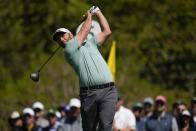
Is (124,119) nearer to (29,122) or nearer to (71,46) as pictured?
(29,122)

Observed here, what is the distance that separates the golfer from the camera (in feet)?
30.6

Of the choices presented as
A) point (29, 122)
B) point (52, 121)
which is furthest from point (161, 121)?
point (29, 122)

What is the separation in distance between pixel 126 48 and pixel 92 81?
16.8 metres

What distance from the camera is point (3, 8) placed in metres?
27.8

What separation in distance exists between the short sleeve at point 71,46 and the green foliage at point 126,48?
41.0 ft

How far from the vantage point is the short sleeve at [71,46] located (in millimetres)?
9305

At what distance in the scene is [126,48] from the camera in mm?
26125

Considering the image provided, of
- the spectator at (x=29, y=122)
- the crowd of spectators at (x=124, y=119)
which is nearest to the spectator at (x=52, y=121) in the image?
the crowd of spectators at (x=124, y=119)

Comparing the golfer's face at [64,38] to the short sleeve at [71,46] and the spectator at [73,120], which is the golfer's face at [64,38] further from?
the spectator at [73,120]

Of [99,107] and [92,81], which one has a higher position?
[92,81]

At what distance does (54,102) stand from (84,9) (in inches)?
223

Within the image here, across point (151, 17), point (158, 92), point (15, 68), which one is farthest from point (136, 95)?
point (15, 68)

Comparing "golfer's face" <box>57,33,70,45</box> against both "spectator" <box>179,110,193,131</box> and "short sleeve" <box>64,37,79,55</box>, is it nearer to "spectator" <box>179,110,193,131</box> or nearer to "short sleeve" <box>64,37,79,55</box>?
"short sleeve" <box>64,37,79,55</box>

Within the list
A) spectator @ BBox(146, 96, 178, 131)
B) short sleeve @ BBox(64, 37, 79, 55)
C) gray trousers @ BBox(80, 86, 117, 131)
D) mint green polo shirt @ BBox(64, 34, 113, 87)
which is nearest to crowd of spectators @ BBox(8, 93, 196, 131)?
spectator @ BBox(146, 96, 178, 131)
